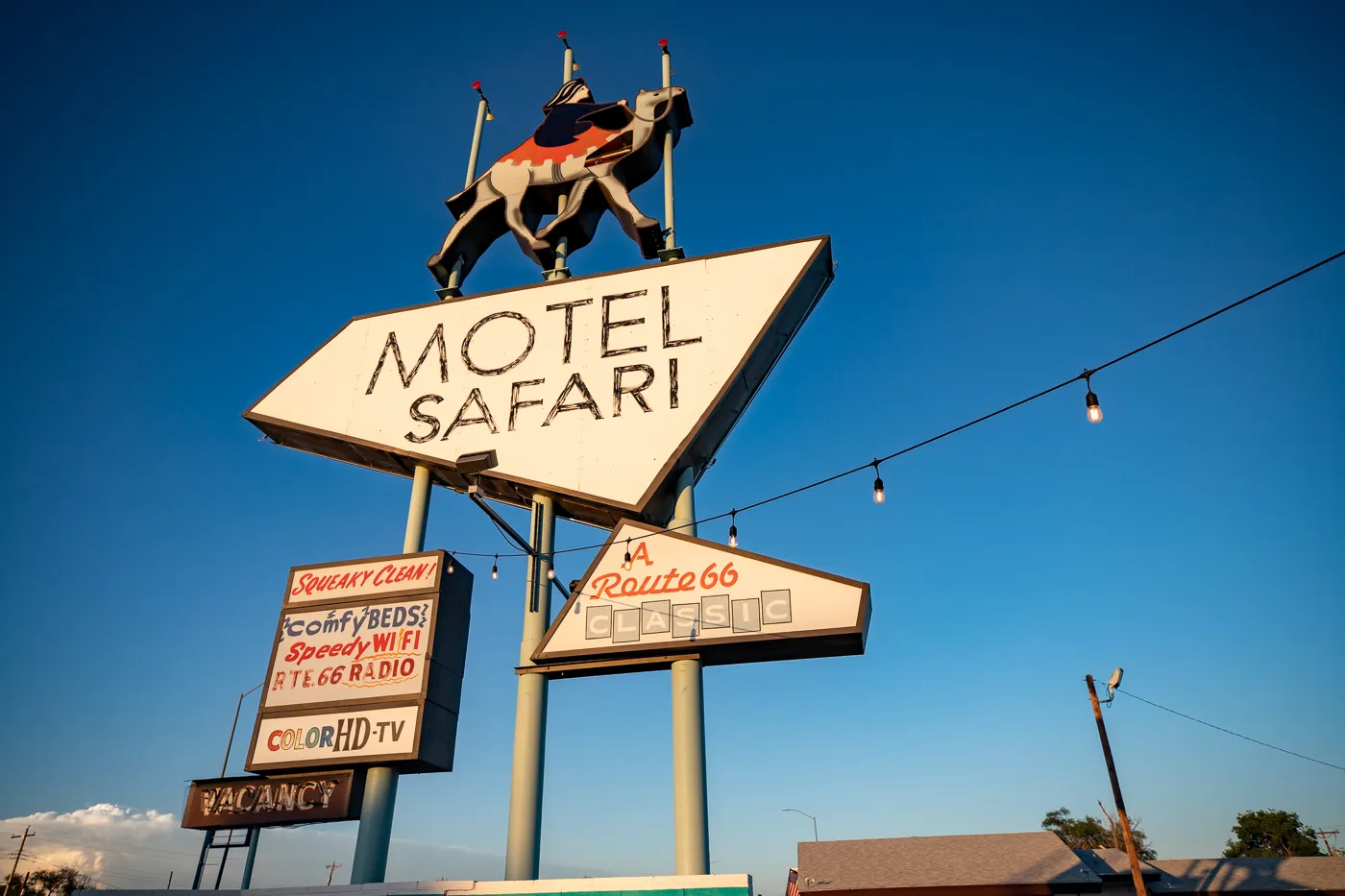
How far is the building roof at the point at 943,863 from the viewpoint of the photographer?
1088 inches

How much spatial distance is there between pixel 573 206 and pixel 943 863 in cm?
2563

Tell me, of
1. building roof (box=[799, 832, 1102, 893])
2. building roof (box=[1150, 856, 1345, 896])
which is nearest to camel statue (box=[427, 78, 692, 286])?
building roof (box=[799, 832, 1102, 893])

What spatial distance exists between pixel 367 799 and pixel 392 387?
7613 millimetres

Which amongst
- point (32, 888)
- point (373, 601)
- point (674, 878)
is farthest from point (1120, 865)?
point (32, 888)

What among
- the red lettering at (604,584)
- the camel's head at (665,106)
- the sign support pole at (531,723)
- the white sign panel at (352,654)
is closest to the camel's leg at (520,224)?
the camel's head at (665,106)

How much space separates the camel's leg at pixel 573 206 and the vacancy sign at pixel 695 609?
294 inches

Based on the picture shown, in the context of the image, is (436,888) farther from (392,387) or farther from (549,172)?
(549,172)

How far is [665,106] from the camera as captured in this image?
58.9 ft

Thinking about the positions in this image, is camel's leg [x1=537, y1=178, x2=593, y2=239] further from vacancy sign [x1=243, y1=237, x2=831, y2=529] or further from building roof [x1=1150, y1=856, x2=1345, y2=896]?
building roof [x1=1150, y1=856, x2=1345, y2=896]

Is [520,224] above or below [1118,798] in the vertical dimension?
above

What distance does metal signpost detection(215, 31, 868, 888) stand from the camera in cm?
1266

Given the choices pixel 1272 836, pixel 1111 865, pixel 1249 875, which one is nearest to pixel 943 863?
pixel 1111 865

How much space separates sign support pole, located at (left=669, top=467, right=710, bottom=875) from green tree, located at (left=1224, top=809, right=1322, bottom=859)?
2407 inches

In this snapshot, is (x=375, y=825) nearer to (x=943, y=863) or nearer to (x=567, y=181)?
(x=567, y=181)
